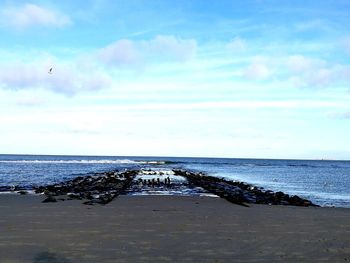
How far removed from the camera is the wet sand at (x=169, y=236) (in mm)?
8039

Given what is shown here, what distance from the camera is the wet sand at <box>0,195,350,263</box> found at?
8.04 metres

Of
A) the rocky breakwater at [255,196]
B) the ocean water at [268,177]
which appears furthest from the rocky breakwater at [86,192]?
the rocky breakwater at [255,196]

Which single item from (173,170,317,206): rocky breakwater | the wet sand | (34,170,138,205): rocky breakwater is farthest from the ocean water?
the wet sand

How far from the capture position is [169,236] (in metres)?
9.98

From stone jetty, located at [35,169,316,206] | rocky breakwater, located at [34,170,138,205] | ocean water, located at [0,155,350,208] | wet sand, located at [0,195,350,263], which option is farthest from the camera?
ocean water, located at [0,155,350,208]

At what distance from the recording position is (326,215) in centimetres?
1488

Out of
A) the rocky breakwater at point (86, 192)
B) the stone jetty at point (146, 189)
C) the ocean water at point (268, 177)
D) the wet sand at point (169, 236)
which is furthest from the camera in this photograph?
the ocean water at point (268, 177)

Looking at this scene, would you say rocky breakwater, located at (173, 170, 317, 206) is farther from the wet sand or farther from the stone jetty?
the wet sand

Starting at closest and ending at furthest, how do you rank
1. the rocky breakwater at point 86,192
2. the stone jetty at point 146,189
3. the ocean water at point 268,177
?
1. the rocky breakwater at point 86,192
2. the stone jetty at point 146,189
3. the ocean water at point 268,177

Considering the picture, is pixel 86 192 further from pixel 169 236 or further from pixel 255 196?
pixel 169 236

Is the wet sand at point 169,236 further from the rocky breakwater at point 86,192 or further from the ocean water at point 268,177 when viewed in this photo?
the ocean water at point 268,177

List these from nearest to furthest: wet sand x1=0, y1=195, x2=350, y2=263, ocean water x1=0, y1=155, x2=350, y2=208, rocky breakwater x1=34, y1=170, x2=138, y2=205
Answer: wet sand x1=0, y1=195, x2=350, y2=263 → rocky breakwater x1=34, y1=170, x2=138, y2=205 → ocean water x1=0, y1=155, x2=350, y2=208

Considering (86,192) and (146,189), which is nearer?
(86,192)

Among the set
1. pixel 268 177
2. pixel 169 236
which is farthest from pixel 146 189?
pixel 268 177
